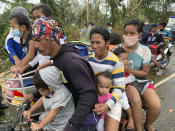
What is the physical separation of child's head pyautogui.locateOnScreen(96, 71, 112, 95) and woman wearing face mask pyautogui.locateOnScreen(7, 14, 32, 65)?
1215mm

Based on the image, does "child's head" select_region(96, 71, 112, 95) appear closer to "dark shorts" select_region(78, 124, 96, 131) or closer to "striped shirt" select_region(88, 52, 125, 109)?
Result: "striped shirt" select_region(88, 52, 125, 109)

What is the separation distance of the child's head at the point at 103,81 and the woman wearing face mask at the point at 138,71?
0.52 metres

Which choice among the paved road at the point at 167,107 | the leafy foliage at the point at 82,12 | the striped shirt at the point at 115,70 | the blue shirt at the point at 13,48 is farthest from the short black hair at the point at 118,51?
the leafy foliage at the point at 82,12

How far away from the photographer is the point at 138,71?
2443 mm

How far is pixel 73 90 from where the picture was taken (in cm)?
163

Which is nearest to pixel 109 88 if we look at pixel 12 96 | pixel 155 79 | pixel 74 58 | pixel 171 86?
pixel 74 58

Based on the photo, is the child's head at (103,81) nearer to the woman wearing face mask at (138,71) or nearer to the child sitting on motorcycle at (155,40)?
the woman wearing face mask at (138,71)

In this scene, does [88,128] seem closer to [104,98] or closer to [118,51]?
[104,98]

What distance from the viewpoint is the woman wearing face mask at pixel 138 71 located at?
2.41m

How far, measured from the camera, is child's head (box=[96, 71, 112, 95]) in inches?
75.5

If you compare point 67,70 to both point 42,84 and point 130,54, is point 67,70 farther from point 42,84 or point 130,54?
point 130,54

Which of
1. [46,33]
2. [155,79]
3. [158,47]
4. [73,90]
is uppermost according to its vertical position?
[46,33]

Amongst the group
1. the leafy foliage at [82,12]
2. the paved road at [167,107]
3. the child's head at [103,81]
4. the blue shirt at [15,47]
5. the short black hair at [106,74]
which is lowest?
the paved road at [167,107]

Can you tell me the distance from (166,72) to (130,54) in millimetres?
4640
